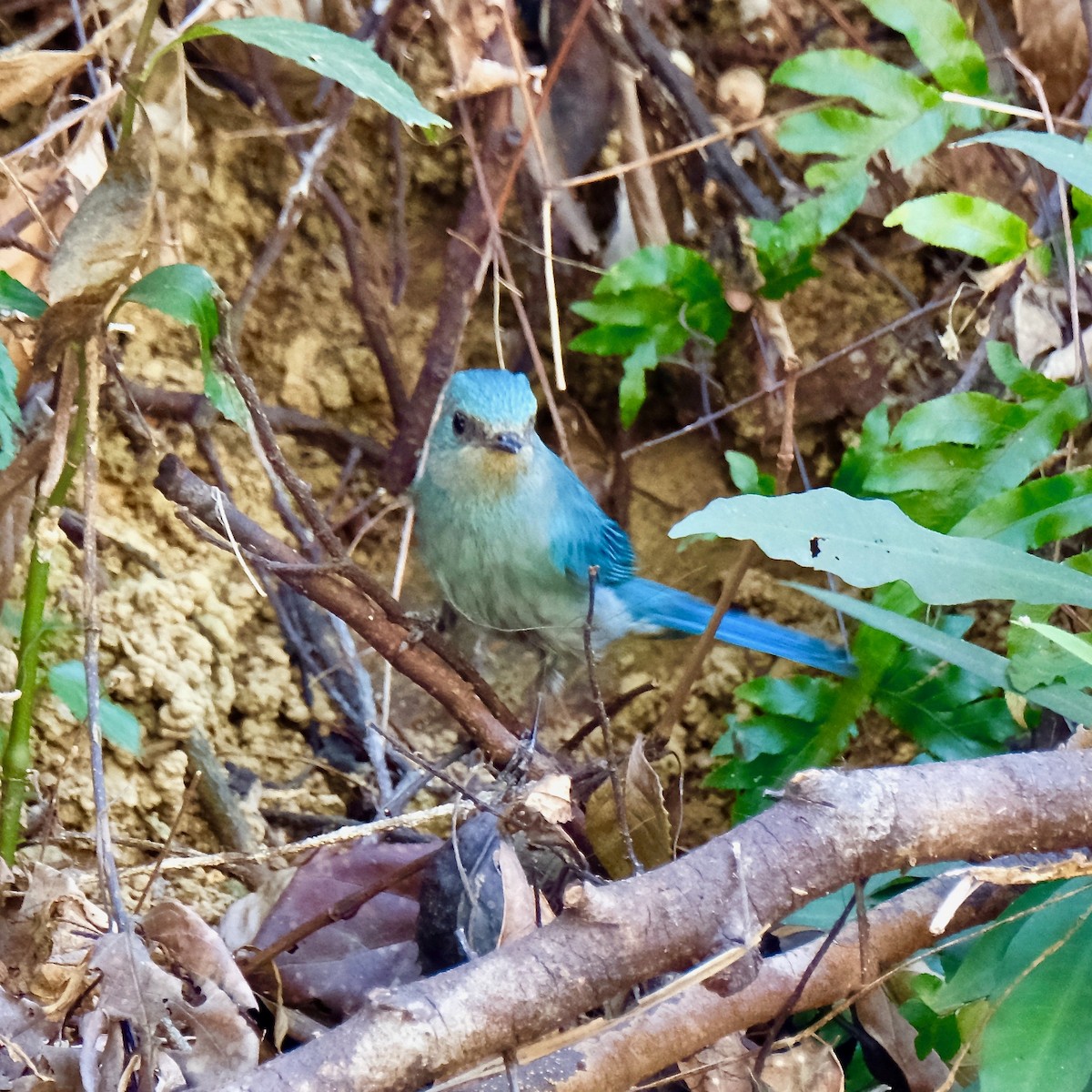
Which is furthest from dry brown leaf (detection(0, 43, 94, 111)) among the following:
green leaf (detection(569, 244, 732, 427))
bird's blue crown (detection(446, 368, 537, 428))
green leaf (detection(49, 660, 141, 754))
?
green leaf (detection(569, 244, 732, 427))

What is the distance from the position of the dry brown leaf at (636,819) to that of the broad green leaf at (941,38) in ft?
7.58

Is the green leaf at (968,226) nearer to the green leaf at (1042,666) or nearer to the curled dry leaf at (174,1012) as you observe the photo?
the green leaf at (1042,666)

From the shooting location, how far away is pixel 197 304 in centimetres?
205

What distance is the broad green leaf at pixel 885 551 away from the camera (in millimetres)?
2020

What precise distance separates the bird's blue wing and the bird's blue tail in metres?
0.08

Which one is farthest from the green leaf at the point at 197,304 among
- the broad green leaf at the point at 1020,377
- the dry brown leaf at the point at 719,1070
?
the broad green leaf at the point at 1020,377

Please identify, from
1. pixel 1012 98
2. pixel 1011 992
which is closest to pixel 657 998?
pixel 1011 992

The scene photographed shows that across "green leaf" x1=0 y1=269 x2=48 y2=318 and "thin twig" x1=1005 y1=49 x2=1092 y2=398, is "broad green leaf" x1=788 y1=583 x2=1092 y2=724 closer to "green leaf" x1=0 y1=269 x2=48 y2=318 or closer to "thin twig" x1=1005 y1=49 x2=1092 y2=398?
"thin twig" x1=1005 y1=49 x2=1092 y2=398

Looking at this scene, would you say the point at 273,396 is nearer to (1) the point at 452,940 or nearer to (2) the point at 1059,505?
(1) the point at 452,940

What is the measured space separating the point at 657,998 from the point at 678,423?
297cm

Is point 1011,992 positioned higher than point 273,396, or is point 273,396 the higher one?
point 273,396

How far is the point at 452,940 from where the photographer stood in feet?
8.36

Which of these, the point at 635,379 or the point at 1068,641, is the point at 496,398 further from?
the point at 1068,641

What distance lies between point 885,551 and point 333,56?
1.28 m
